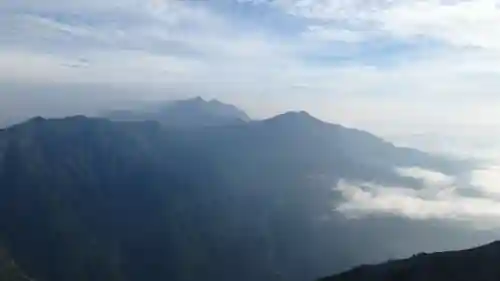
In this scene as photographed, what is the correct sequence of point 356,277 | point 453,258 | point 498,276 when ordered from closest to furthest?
1. point 498,276
2. point 453,258
3. point 356,277

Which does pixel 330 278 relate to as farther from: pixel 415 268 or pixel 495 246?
pixel 495 246

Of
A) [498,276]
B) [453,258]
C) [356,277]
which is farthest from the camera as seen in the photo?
[356,277]

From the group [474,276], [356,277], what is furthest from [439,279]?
[356,277]

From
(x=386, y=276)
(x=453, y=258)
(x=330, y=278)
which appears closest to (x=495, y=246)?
(x=453, y=258)

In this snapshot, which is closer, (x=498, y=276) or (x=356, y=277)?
(x=498, y=276)

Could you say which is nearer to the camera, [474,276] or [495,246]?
[474,276]

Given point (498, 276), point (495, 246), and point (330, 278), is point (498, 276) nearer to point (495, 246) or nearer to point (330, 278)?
point (495, 246)
